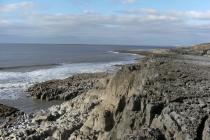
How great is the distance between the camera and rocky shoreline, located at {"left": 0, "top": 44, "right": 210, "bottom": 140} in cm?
1536

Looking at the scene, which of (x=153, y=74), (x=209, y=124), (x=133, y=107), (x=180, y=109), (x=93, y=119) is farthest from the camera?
(x=153, y=74)

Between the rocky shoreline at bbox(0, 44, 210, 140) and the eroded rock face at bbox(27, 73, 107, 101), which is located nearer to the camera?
the rocky shoreline at bbox(0, 44, 210, 140)

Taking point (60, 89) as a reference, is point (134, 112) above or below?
→ above

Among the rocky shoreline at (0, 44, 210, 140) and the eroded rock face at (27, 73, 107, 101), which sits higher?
the rocky shoreline at (0, 44, 210, 140)

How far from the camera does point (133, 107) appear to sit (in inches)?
722

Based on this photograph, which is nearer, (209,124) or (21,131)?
(209,124)

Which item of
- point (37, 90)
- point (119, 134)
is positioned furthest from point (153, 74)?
point (37, 90)

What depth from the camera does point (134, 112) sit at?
713 inches

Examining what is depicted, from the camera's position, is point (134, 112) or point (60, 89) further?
point (60, 89)

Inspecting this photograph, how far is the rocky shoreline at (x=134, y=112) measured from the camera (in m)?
15.4

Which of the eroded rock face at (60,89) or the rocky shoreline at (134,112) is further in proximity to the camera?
the eroded rock face at (60,89)

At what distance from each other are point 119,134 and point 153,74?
7688 mm

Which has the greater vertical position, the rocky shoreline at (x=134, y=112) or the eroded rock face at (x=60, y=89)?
the rocky shoreline at (x=134, y=112)

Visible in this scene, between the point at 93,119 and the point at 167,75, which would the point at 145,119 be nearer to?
the point at 93,119
